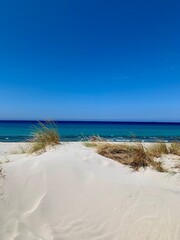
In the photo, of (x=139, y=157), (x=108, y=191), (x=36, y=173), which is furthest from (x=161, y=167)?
(x=36, y=173)

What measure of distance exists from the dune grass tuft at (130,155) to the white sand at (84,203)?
0.37 m

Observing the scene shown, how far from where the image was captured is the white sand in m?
2.65

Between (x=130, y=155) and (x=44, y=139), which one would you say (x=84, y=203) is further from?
(x=44, y=139)

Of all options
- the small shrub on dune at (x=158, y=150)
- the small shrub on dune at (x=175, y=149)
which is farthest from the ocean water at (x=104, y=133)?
the small shrub on dune at (x=175, y=149)

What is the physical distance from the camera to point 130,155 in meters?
4.98

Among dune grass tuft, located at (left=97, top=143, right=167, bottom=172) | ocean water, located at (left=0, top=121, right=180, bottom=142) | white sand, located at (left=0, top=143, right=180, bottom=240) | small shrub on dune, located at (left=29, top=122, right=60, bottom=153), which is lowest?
ocean water, located at (left=0, top=121, right=180, bottom=142)

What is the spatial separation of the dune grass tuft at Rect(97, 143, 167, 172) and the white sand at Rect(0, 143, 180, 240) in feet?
1.20

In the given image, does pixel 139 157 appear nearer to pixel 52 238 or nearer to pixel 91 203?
pixel 91 203

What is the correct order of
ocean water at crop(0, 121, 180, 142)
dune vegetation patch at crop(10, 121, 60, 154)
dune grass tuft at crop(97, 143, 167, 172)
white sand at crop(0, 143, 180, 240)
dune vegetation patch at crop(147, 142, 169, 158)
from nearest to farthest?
white sand at crop(0, 143, 180, 240) < dune grass tuft at crop(97, 143, 167, 172) < dune vegetation patch at crop(147, 142, 169, 158) < dune vegetation patch at crop(10, 121, 60, 154) < ocean water at crop(0, 121, 180, 142)

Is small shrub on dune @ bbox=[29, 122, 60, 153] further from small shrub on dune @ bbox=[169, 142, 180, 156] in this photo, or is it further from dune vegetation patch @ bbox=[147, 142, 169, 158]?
small shrub on dune @ bbox=[169, 142, 180, 156]

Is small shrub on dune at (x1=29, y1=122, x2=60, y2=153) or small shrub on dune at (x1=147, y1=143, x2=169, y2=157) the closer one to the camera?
small shrub on dune at (x1=147, y1=143, x2=169, y2=157)

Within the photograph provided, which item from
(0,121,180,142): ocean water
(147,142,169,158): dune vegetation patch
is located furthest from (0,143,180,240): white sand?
(0,121,180,142): ocean water

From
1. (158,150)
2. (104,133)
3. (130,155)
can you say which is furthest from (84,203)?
(104,133)

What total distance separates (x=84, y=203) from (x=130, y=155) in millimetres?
2036
